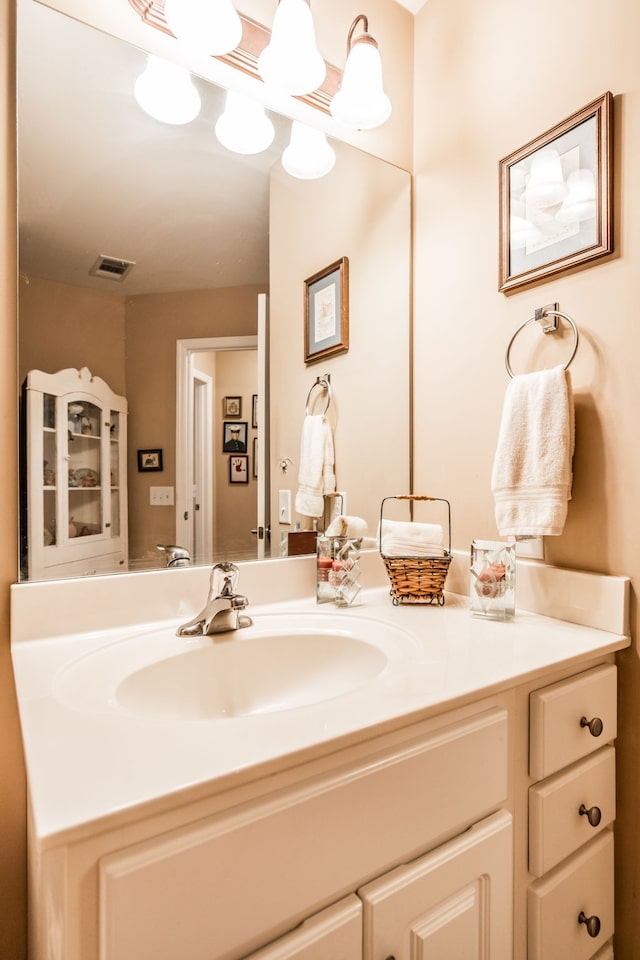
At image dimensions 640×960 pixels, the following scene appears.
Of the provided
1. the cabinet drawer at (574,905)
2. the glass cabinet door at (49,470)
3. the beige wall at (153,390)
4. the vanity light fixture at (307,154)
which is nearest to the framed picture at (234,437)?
the beige wall at (153,390)

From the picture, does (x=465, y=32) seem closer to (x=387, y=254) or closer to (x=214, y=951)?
(x=387, y=254)

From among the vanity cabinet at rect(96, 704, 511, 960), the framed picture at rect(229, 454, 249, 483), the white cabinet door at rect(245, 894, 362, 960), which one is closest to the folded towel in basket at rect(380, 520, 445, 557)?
the framed picture at rect(229, 454, 249, 483)

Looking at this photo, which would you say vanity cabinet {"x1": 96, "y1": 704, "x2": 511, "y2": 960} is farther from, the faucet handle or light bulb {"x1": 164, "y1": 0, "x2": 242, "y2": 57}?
light bulb {"x1": 164, "y1": 0, "x2": 242, "y2": 57}

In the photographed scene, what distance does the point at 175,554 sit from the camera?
3.60 feet

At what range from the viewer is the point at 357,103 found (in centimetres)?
120

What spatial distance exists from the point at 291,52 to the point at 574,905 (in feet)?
5.66

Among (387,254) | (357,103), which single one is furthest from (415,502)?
(357,103)

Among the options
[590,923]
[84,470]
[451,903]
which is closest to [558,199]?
[84,470]

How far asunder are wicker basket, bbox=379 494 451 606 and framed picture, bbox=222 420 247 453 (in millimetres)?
427

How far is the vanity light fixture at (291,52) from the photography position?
3.56ft

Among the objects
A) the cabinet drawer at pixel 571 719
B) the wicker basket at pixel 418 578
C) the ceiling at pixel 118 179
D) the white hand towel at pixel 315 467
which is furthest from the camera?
the white hand towel at pixel 315 467

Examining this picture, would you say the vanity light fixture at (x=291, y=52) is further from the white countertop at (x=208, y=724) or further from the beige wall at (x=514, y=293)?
the white countertop at (x=208, y=724)

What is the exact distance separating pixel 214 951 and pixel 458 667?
0.45 metres

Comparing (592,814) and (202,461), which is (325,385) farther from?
(592,814)
